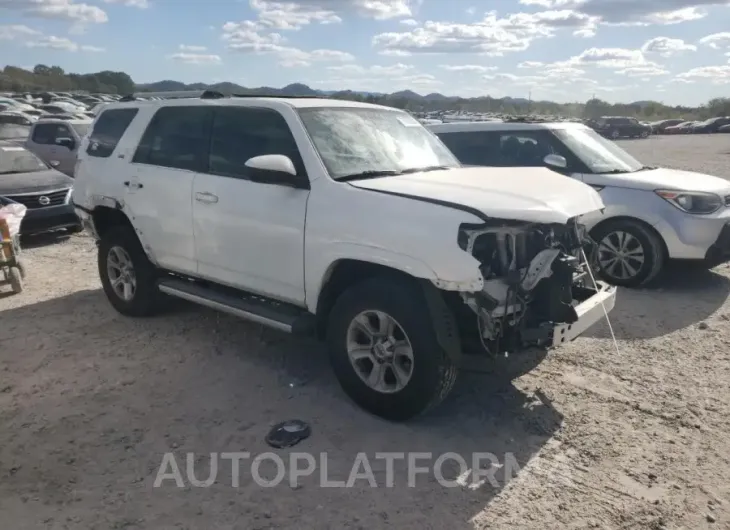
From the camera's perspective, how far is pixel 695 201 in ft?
22.6

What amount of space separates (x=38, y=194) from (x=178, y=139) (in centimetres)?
557

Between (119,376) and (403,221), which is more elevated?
(403,221)

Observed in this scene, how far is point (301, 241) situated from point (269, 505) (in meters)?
1.76

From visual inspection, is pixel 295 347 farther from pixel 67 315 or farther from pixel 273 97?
pixel 67 315

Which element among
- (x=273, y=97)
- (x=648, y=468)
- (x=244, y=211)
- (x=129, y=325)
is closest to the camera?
(x=648, y=468)

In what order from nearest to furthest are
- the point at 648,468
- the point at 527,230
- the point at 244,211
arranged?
the point at 648,468, the point at 527,230, the point at 244,211

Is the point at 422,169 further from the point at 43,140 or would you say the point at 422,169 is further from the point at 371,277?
the point at 43,140

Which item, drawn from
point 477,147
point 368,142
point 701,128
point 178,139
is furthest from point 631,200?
point 701,128

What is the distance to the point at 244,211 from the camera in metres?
4.76

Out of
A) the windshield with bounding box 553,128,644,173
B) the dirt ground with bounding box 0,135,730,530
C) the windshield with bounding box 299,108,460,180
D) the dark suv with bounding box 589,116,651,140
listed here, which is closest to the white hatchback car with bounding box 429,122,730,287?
the windshield with bounding box 553,128,644,173

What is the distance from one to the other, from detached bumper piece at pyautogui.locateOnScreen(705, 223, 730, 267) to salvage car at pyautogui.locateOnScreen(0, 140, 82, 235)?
875 centimetres

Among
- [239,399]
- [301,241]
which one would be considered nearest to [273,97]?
[301,241]

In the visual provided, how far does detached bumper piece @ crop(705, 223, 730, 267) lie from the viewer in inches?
267

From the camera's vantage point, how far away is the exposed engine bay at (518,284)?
373cm
